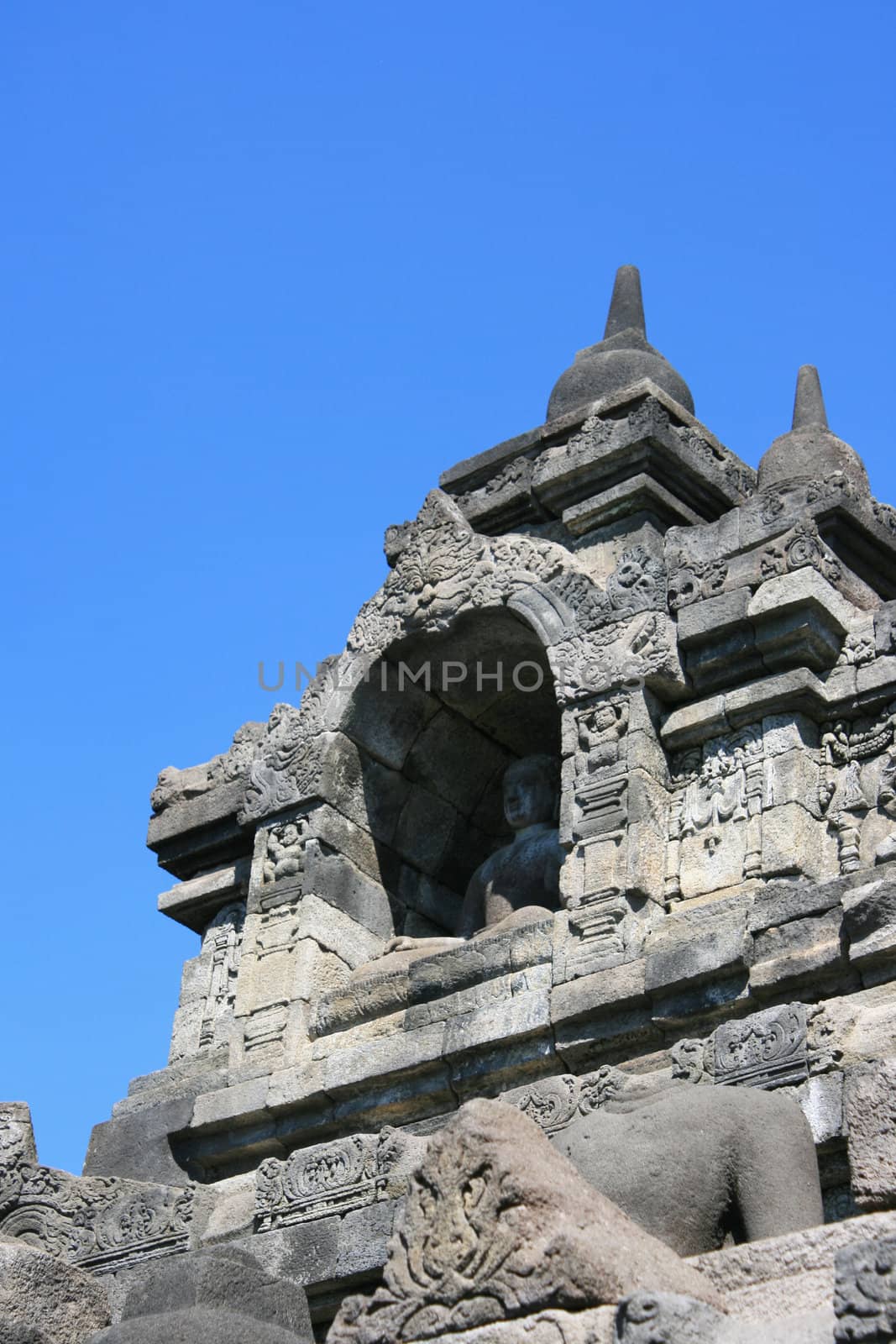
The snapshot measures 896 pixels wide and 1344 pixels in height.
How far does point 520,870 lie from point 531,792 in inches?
25.5

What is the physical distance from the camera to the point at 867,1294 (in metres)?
6.32

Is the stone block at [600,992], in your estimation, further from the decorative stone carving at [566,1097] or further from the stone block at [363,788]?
the stone block at [363,788]

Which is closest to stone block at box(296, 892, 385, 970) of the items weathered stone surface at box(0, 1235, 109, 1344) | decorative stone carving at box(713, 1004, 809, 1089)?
decorative stone carving at box(713, 1004, 809, 1089)

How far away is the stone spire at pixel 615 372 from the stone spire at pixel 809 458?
890mm

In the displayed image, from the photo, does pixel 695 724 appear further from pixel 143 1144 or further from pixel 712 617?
pixel 143 1144

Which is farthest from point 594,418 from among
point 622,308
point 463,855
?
point 463,855

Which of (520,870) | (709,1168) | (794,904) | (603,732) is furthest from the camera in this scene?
(520,870)

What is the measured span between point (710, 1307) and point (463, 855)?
9.07 meters

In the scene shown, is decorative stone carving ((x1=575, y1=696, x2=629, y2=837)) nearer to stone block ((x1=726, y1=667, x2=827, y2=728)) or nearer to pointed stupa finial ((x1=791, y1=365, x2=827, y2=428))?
stone block ((x1=726, y1=667, x2=827, y2=728))

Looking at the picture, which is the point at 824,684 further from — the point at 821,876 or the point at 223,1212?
the point at 223,1212

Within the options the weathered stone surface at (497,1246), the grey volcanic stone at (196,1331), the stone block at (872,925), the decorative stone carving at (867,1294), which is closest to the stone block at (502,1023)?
the stone block at (872,925)

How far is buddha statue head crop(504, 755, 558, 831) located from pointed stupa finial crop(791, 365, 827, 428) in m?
2.92

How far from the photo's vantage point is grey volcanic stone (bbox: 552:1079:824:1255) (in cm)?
870

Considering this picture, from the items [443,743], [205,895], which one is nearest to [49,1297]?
[205,895]
